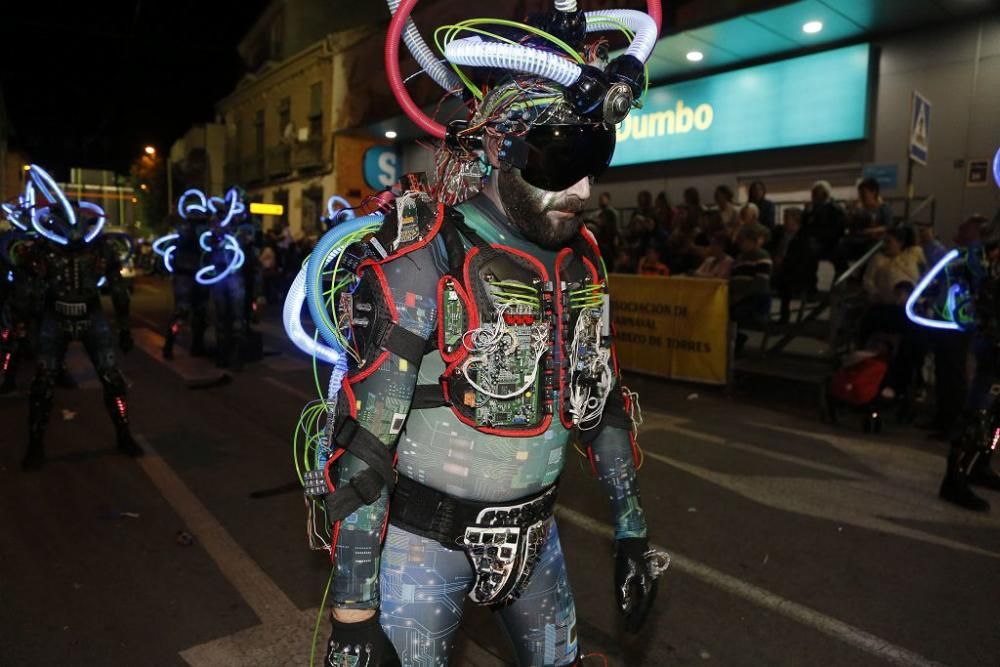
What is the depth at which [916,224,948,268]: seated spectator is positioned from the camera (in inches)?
330

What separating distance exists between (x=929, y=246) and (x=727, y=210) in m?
3.04

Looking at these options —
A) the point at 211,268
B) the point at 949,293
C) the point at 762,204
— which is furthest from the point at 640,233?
the point at 211,268

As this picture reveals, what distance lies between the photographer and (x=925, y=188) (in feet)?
36.6

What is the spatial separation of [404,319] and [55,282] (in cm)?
568

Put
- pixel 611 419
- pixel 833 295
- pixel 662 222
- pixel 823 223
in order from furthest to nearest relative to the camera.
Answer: pixel 662 222 < pixel 823 223 < pixel 833 295 < pixel 611 419

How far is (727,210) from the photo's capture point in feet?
36.1

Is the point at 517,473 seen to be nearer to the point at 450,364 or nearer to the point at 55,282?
the point at 450,364

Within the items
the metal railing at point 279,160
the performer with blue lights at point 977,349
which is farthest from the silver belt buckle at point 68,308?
the metal railing at point 279,160

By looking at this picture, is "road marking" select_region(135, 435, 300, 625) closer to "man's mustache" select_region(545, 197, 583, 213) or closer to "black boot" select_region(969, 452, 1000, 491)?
"man's mustache" select_region(545, 197, 583, 213)

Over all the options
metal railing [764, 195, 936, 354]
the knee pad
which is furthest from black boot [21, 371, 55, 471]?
metal railing [764, 195, 936, 354]

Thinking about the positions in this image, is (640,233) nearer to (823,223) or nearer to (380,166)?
(823,223)

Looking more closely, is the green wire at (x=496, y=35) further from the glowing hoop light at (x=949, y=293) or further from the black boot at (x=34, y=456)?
the black boot at (x=34, y=456)

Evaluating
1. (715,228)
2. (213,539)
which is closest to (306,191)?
(715,228)

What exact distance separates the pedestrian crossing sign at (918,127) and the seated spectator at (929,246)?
93 cm
